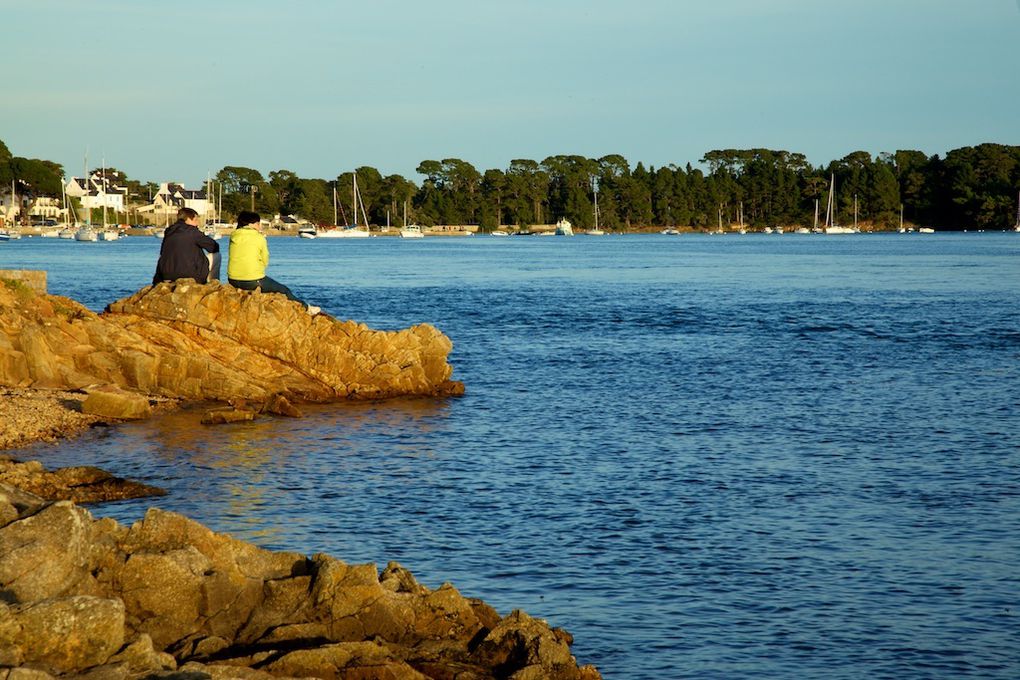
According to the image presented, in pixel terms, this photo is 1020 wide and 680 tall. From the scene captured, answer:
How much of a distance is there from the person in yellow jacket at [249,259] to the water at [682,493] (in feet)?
10.8

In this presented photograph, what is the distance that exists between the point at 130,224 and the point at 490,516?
19348 cm

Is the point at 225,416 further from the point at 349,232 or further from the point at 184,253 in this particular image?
the point at 349,232

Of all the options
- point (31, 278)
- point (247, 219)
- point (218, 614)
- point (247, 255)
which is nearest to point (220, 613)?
point (218, 614)

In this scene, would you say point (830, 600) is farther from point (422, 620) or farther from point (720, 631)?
point (422, 620)

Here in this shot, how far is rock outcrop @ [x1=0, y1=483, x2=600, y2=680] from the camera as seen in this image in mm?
7371

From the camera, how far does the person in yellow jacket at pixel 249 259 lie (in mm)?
22419

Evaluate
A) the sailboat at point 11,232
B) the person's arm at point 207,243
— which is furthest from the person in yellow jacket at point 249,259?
the sailboat at point 11,232

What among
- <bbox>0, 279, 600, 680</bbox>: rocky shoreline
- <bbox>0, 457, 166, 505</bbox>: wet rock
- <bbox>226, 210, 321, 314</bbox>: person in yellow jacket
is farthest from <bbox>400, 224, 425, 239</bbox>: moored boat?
<bbox>0, 279, 600, 680</bbox>: rocky shoreline

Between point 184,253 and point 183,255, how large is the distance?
0.14 feet

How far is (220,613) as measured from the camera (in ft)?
28.5

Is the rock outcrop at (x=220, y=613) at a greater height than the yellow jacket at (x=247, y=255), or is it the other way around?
the yellow jacket at (x=247, y=255)

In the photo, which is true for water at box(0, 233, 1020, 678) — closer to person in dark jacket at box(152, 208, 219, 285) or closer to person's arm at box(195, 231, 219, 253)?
person's arm at box(195, 231, 219, 253)

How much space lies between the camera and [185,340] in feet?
71.9

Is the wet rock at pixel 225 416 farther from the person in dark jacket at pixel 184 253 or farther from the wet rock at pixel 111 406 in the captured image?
the person in dark jacket at pixel 184 253
